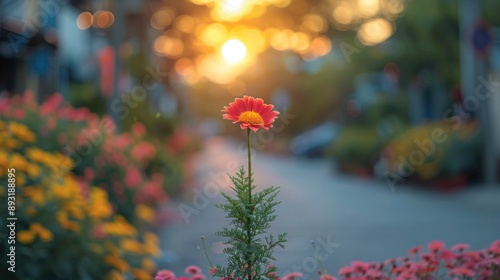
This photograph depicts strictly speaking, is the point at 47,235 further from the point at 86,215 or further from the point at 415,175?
the point at 415,175

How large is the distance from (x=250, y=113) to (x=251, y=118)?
3cm

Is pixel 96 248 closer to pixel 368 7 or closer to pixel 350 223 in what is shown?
pixel 350 223

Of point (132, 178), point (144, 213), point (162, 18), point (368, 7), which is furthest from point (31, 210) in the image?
point (368, 7)

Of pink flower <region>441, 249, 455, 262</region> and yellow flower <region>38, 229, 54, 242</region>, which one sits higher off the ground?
yellow flower <region>38, 229, 54, 242</region>

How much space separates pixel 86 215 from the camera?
631cm

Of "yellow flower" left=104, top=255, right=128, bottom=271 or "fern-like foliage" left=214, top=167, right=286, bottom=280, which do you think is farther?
"yellow flower" left=104, top=255, right=128, bottom=271

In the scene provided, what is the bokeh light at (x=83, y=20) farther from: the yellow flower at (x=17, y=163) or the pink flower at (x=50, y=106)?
the yellow flower at (x=17, y=163)

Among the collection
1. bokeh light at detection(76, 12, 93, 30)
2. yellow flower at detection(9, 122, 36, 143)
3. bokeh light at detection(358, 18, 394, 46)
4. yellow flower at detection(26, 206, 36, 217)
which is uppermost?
bokeh light at detection(358, 18, 394, 46)

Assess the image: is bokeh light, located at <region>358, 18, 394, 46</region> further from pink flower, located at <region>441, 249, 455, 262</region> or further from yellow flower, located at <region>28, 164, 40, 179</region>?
pink flower, located at <region>441, 249, 455, 262</region>

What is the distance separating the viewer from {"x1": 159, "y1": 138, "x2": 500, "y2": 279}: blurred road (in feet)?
33.4

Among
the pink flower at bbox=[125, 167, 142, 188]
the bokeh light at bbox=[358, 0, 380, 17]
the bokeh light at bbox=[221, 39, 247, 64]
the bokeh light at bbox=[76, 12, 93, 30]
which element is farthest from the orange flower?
the bokeh light at bbox=[358, 0, 380, 17]

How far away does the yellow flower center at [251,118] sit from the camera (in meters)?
3.07

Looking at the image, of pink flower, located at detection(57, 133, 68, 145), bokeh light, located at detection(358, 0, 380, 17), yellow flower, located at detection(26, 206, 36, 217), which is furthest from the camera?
bokeh light, located at detection(358, 0, 380, 17)

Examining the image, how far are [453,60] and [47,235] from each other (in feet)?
82.5
